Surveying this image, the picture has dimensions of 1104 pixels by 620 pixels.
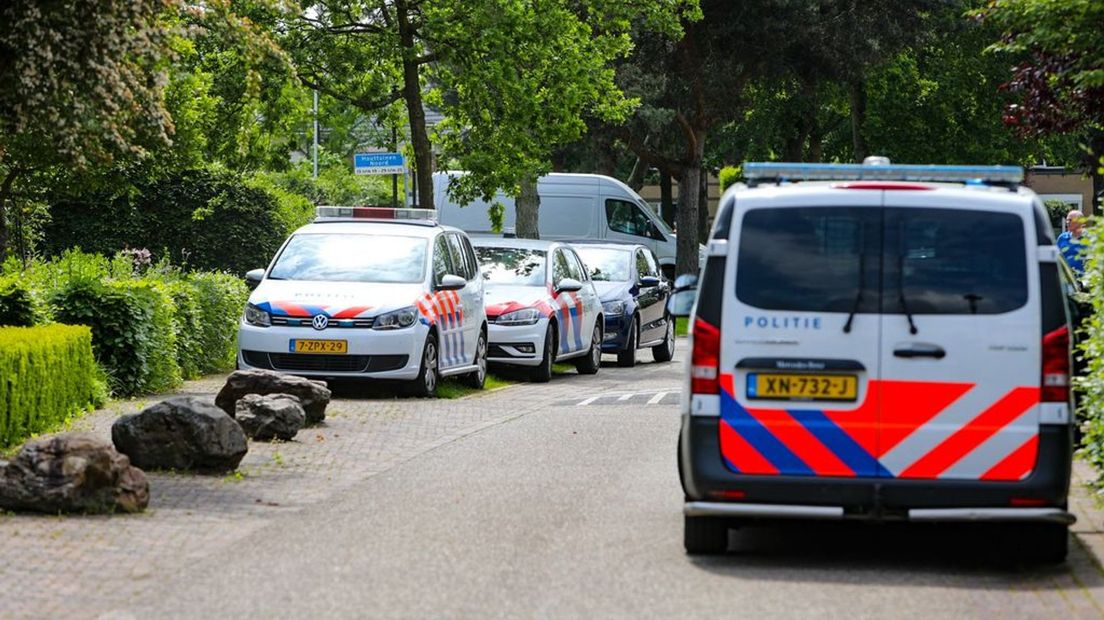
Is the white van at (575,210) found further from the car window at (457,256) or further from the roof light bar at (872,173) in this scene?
the roof light bar at (872,173)

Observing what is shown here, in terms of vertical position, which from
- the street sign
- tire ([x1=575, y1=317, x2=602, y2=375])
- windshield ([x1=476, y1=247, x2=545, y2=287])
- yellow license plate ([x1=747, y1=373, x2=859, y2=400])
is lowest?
tire ([x1=575, y1=317, x2=602, y2=375])

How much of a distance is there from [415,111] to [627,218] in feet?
53.6

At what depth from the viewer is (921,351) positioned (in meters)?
8.63

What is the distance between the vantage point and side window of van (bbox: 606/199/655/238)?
4150 centimetres

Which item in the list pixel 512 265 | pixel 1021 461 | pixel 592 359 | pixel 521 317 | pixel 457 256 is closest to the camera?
pixel 1021 461

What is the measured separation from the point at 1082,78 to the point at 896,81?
40.1 m

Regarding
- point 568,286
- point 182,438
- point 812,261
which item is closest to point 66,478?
point 182,438

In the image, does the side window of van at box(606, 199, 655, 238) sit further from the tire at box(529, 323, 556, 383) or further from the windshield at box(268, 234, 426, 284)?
the windshield at box(268, 234, 426, 284)

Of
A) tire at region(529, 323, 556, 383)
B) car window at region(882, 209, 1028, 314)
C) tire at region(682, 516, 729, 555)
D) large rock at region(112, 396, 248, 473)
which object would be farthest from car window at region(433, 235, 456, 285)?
car window at region(882, 209, 1028, 314)

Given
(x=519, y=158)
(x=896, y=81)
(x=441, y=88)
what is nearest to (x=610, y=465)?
(x=519, y=158)

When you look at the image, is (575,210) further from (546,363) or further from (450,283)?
(450,283)

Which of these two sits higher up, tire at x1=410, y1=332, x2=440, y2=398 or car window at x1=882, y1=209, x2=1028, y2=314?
car window at x1=882, y1=209, x2=1028, y2=314

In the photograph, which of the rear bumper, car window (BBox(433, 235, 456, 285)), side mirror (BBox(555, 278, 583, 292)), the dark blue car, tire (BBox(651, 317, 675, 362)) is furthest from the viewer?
tire (BBox(651, 317, 675, 362))

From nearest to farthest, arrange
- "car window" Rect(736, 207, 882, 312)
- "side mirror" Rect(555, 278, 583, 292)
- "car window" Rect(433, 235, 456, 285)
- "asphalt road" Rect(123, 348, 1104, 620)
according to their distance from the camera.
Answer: "asphalt road" Rect(123, 348, 1104, 620), "car window" Rect(736, 207, 882, 312), "car window" Rect(433, 235, 456, 285), "side mirror" Rect(555, 278, 583, 292)
